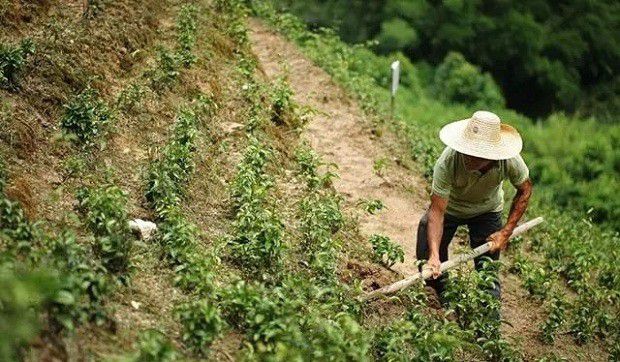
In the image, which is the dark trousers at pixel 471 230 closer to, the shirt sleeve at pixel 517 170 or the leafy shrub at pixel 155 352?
the shirt sleeve at pixel 517 170

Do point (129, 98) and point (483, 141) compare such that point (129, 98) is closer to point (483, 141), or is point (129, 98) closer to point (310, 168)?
point (310, 168)

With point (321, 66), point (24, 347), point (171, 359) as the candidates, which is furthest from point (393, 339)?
point (321, 66)

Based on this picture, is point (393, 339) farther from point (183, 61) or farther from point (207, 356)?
point (183, 61)

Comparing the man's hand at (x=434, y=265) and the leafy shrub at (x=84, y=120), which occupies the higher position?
the leafy shrub at (x=84, y=120)

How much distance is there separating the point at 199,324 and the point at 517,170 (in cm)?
263

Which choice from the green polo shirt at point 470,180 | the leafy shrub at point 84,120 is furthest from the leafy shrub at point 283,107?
the green polo shirt at point 470,180

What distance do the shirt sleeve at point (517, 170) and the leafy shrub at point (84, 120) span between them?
9.35 feet

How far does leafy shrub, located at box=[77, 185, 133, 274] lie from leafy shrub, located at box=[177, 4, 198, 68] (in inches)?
109

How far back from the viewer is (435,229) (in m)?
5.57

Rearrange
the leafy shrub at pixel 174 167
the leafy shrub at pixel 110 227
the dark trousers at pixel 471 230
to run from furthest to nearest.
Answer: the dark trousers at pixel 471 230 → the leafy shrub at pixel 174 167 → the leafy shrub at pixel 110 227

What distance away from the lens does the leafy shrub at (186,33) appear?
745 centimetres

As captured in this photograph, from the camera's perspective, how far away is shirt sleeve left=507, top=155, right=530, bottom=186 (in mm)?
5664

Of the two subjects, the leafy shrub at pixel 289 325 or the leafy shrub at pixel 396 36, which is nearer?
the leafy shrub at pixel 289 325

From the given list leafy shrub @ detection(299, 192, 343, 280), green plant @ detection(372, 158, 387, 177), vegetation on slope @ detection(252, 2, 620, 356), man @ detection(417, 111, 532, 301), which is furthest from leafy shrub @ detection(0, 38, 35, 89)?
vegetation on slope @ detection(252, 2, 620, 356)
